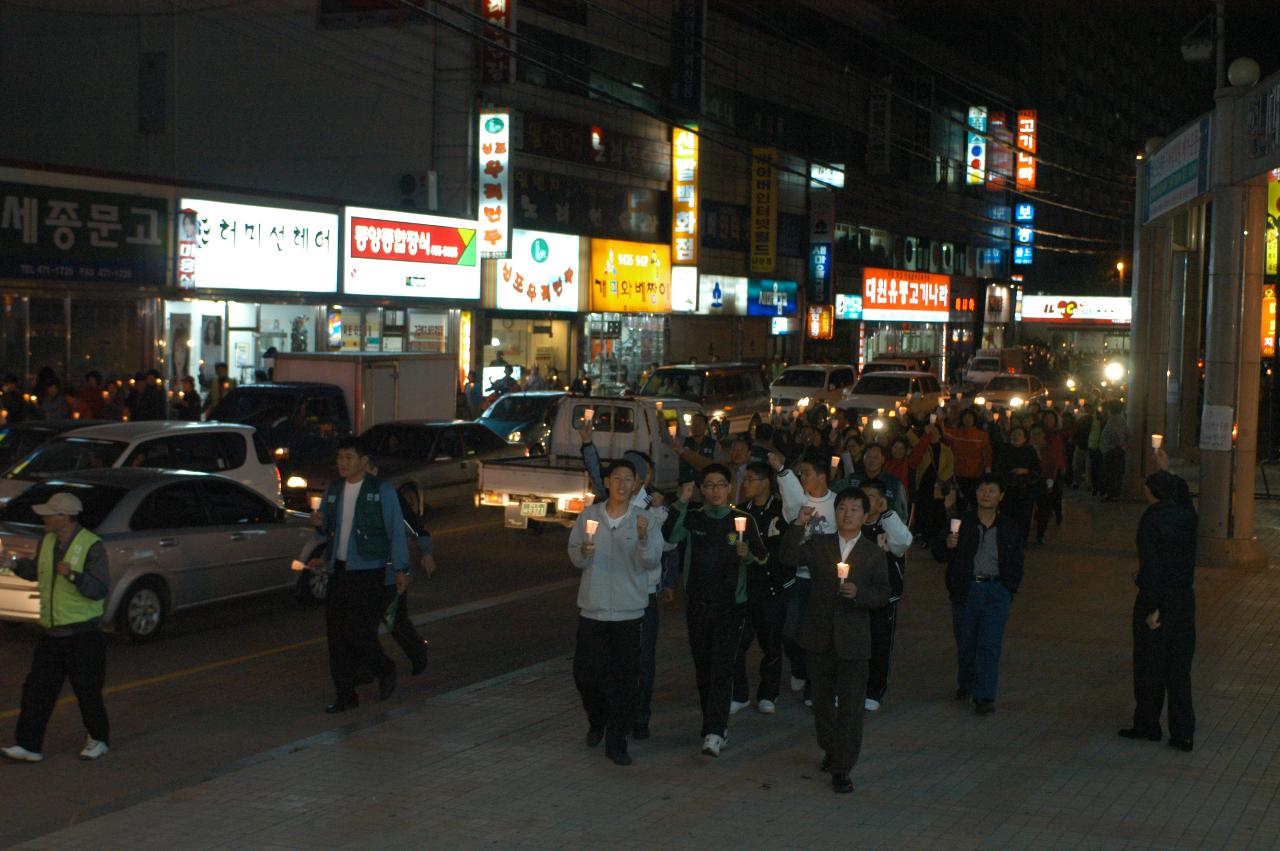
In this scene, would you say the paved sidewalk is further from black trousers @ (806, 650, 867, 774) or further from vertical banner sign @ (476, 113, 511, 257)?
vertical banner sign @ (476, 113, 511, 257)

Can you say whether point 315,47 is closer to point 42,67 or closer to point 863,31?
point 42,67

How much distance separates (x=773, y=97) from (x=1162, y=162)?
33790 millimetres

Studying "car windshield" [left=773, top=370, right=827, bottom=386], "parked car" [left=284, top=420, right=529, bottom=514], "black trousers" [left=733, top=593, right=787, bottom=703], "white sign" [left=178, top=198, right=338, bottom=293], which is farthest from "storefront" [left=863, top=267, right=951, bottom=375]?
"black trousers" [left=733, top=593, right=787, bottom=703]

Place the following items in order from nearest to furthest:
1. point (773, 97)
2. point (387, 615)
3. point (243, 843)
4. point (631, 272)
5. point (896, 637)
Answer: point (243, 843) → point (387, 615) → point (896, 637) → point (631, 272) → point (773, 97)

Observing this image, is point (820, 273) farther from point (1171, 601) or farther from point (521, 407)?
point (1171, 601)

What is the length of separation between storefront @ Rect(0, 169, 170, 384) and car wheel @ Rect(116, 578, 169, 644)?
1291 centimetres

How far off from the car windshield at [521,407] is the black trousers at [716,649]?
648 inches

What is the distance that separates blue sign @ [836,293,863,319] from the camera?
61344 mm

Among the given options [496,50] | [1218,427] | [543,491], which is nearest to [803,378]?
[496,50]

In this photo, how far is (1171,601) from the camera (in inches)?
338

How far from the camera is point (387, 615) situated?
10133 millimetres

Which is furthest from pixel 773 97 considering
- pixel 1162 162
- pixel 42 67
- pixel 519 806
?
pixel 519 806

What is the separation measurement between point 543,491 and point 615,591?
925cm

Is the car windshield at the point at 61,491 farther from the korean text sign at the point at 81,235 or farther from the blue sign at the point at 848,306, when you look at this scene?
the blue sign at the point at 848,306
